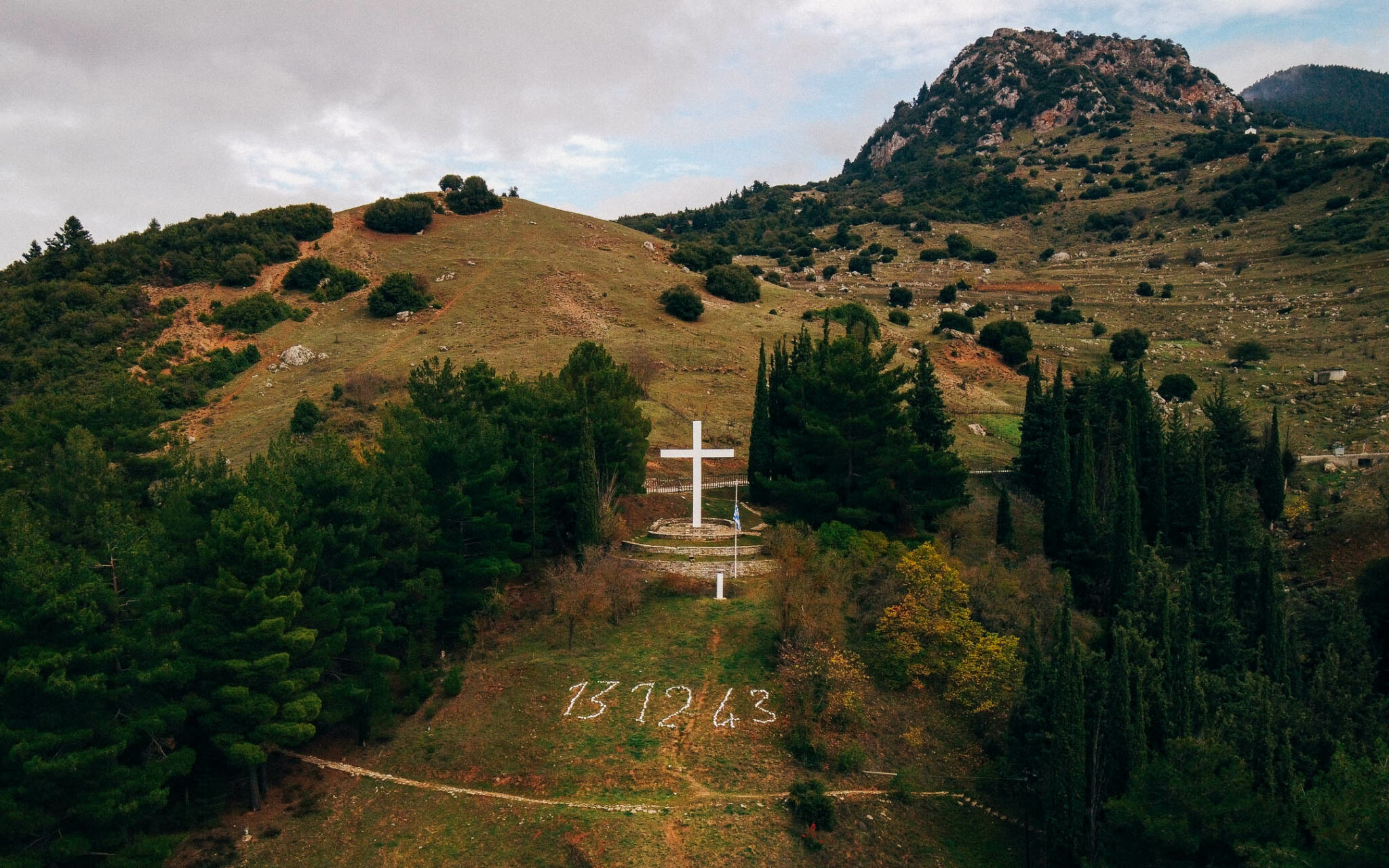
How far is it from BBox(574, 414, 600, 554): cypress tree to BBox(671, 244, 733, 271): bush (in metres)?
52.6

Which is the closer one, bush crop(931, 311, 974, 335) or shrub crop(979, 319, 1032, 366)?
shrub crop(979, 319, 1032, 366)

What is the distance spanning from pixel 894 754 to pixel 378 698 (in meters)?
15.1

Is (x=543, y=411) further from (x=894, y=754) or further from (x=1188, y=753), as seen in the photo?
(x=1188, y=753)

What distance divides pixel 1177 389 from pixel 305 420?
53.6m

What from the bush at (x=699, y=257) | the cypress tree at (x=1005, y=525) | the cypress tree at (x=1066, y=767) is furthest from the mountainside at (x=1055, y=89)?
the cypress tree at (x=1066, y=767)

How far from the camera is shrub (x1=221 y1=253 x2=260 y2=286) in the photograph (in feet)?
224

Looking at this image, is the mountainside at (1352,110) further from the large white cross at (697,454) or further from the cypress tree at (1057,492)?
the large white cross at (697,454)

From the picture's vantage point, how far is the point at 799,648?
1051 inches

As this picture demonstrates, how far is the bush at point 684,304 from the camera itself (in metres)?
69.1

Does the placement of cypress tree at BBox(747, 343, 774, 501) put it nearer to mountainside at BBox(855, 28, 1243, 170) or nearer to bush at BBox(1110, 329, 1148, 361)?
bush at BBox(1110, 329, 1148, 361)

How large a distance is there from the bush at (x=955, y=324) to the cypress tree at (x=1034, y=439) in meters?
29.9

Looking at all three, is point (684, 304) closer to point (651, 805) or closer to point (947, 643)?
point (947, 643)

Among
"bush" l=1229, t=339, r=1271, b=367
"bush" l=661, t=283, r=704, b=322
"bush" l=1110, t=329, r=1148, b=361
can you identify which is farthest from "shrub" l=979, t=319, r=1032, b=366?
"bush" l=661, t=283, r=704, b=322

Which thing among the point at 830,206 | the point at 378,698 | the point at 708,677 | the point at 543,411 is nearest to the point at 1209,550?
the point at 708,677
